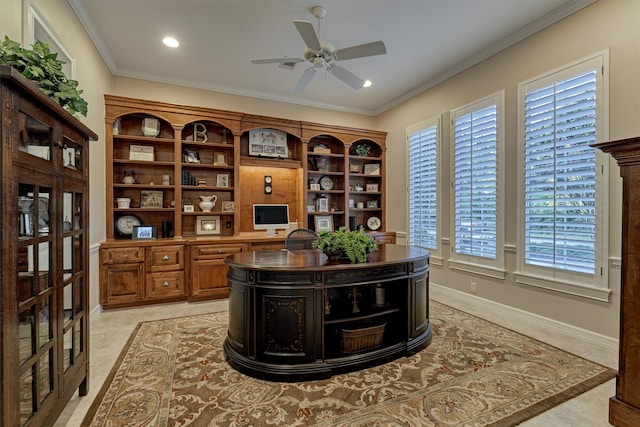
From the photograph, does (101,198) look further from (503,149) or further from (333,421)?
(503,149)

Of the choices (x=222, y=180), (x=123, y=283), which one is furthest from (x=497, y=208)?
(x=123, y=283)

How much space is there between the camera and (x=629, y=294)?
5.55ft

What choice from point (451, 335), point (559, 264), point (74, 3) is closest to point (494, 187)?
point (559, 264)

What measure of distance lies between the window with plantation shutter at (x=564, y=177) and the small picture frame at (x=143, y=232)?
4.69 metres

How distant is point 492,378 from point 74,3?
4.86 meters

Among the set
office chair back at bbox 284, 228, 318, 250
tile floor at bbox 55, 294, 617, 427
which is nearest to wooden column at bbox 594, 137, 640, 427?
tile floor at bbox 55, 294, 617, 427

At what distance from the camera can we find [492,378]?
222 centimetres

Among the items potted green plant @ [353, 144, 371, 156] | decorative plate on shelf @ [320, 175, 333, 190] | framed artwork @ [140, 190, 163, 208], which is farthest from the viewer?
potted green plant @ [353, 144, 371, 156]

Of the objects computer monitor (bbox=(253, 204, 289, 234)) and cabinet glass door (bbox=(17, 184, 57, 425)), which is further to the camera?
computer monitor (bbox=(253, 204, 289, 234))

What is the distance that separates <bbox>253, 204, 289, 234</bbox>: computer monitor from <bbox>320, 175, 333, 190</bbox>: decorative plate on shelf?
93cm

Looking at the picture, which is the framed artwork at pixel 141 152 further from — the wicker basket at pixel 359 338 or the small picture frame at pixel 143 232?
the wicker basket at pixel 359 338

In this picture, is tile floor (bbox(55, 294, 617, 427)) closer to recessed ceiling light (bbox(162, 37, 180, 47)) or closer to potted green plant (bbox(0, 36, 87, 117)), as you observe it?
potted green plant (bbox(0, 36, 87, 117))

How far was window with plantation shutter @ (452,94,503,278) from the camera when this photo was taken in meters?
3.68

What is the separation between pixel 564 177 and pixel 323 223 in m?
3.49
